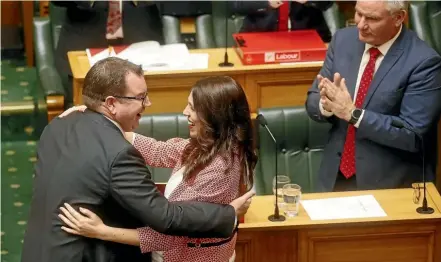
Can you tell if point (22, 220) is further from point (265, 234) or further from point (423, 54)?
point (423, 54)

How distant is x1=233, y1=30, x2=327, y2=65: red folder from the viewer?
483 cm

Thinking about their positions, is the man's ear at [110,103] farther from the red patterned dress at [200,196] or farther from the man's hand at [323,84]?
the man's hand at [323,84]

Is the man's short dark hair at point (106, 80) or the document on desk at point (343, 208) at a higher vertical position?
the man's short dark hair at point (106, 80)

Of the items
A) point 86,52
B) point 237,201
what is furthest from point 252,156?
point 86,52

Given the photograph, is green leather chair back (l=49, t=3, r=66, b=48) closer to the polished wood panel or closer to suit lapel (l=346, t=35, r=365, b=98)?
the polished wood panel

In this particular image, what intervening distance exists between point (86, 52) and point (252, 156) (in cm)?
216

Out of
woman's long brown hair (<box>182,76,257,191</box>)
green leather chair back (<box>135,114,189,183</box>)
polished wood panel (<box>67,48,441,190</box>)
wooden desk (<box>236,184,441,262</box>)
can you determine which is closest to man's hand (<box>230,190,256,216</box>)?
woman's long brown hair (<box>182,76,257,191</box>)

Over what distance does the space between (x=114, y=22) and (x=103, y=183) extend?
2.69 metres

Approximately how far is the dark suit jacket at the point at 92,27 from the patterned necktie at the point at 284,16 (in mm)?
787

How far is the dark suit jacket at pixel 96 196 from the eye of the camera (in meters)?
2.81

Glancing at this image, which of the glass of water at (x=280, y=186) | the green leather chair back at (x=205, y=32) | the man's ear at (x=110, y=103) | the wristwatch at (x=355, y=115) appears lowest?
the glass of water at (x=280, y=186)

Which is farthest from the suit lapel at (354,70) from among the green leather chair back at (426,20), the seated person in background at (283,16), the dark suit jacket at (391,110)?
the green leather chair back at (426,20)

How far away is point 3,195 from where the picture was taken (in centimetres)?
523

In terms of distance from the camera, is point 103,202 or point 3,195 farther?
point 3,195
